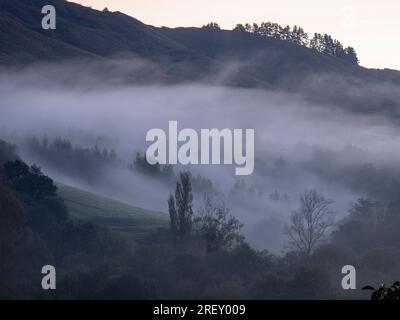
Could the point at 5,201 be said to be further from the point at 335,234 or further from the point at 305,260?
the point at 335,234

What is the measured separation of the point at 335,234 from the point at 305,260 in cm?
3272

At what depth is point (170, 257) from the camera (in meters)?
138

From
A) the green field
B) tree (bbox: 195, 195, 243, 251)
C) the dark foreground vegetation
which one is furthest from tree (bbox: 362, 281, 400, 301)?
the green field

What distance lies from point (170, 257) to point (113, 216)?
50.1 meters

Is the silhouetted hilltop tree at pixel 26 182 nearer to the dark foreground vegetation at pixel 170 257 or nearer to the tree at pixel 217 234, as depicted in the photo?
the dark foreground vegetation at pixel 170 257

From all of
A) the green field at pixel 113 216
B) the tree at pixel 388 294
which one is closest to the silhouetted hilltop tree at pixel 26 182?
the green field at pixel 113 216

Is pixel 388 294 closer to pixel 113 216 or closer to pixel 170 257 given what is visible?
pixel 170 257

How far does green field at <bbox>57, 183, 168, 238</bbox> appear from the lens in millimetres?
173900

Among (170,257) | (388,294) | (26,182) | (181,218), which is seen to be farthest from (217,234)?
(388,294)

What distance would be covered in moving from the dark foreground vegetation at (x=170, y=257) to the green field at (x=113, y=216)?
23.5ft

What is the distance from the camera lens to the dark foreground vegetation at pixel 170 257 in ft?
386

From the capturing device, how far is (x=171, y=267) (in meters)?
130
